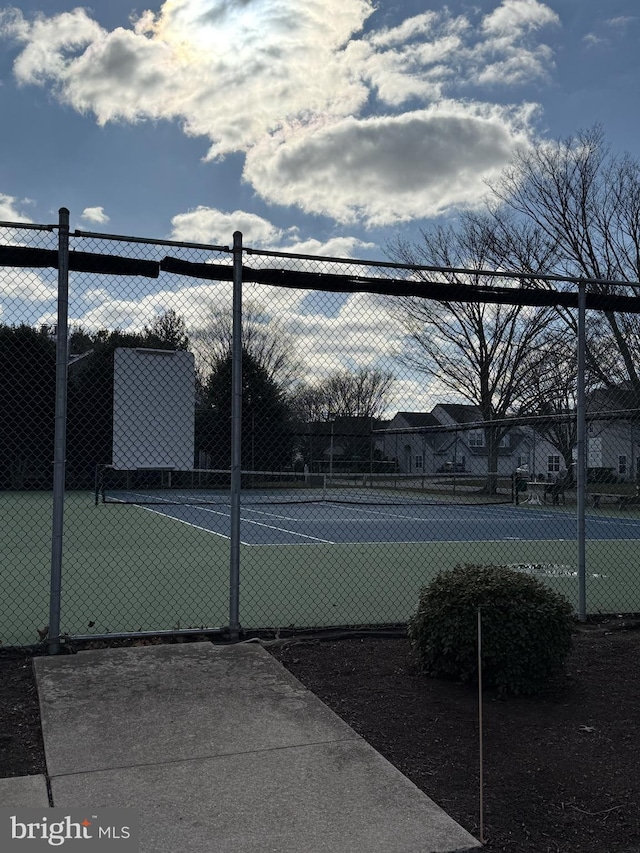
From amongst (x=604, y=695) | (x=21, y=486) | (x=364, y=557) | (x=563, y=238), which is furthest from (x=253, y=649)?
(x=563, y=238)

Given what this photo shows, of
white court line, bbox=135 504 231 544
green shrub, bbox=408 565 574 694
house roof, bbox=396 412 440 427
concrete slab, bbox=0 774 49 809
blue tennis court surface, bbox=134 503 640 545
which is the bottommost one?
blue tennis court surface, bbox=134 503 640 545

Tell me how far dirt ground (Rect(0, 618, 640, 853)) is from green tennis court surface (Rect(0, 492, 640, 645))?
64.2 inches

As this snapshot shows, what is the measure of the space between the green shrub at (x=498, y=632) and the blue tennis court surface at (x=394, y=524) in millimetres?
9274

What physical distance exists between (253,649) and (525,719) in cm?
212

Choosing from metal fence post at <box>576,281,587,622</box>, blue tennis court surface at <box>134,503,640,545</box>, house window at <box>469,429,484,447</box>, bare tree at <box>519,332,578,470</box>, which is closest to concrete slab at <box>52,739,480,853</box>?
metal fence post at <box>576,281,587,622</box>

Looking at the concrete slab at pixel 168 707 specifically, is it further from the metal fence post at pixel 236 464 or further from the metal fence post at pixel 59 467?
the metal fence post at pixel 236 464

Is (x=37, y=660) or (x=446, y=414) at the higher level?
(x=446, y=414)

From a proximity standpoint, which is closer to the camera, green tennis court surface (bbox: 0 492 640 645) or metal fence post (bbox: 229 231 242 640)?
metal fence post (bbox: 229 231 242 640)

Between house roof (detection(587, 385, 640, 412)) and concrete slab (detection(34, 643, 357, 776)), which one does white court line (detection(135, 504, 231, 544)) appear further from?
house roof (detection(587, 385, 640, 412))

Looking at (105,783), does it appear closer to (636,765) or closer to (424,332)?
(636,765)

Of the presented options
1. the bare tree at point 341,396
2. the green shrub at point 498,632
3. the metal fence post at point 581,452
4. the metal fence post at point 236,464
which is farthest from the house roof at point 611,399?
the green shrub at point 498,632

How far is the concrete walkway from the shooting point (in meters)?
3.20

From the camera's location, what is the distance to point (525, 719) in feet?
15.4

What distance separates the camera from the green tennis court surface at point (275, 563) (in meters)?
7.93
